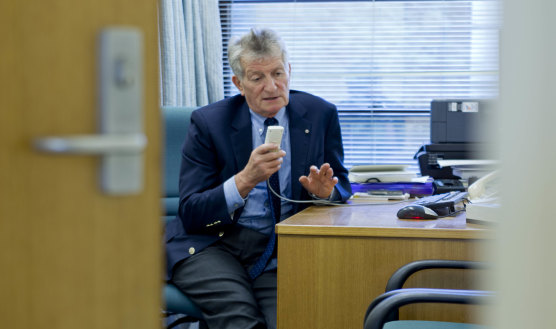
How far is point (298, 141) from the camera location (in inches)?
82.0

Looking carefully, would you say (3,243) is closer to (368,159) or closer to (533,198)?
(533,198)

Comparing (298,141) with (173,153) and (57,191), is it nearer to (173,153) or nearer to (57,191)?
(173,153)

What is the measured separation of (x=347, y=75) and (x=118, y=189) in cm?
313

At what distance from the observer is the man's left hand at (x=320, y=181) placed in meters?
1.90

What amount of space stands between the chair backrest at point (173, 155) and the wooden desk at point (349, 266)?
965 millimetres

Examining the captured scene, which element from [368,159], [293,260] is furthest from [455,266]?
[368,159]

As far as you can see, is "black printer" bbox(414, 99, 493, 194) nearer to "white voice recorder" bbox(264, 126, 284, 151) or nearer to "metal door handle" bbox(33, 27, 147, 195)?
"white voice recorder" bbox(264, 126, 284, 151)

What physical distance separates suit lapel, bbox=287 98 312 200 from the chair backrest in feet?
1.56

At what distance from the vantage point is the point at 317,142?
210 centimetres

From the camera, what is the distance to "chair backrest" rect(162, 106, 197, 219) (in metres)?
2.39

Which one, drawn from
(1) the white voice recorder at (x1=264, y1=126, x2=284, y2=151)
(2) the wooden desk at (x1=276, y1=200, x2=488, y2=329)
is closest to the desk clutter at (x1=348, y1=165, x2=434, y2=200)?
(1) the white voice recorder at (x1=264, y1=126, x2=284, y2=151)

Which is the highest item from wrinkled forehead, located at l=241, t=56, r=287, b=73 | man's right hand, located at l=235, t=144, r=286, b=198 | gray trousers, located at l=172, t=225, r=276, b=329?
Result: wrinkled forehead, located at l=241, t=56, r=287, b=73

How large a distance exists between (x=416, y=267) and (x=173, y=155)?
1.24 meters

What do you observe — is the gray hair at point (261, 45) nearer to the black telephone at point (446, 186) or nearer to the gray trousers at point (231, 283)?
the gray trousers at point (231, 283)
